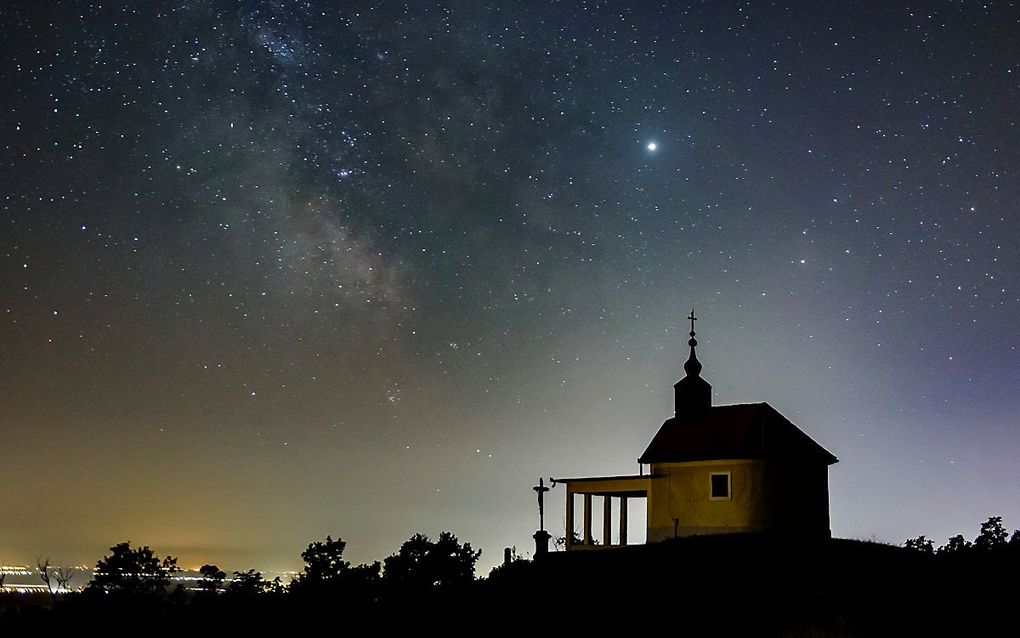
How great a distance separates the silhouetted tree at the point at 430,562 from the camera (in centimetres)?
4447

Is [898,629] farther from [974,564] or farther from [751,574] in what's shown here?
[974,564]

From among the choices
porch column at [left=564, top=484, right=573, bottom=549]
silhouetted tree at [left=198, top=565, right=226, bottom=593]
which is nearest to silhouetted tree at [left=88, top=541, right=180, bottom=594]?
silhouetted tree at [left=198, top=565, right=226, bottom=593]

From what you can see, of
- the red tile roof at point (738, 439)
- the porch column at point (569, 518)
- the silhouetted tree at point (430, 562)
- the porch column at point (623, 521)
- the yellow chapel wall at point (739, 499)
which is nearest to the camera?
the yellow chapel wall at point (739, 499)

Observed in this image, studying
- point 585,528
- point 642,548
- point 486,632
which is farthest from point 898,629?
point 585,528

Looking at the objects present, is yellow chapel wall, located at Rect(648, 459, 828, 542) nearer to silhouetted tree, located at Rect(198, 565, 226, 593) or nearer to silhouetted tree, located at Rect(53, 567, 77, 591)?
silhouetted tree, located at Rect(53, 567, 77, 591)

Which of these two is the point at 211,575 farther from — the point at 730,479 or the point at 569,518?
the point at 730,479

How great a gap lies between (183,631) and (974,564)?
64.9 ft

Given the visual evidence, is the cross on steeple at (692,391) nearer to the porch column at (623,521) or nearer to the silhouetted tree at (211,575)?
the porch column at (623,521)

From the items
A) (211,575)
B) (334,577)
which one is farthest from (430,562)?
(211,575)

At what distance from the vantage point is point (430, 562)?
45812 mm

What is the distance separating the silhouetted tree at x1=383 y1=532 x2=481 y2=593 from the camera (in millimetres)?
44469

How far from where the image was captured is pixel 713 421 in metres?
33.1

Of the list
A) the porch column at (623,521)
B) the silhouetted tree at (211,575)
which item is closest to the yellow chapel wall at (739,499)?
the porch column at (623,521)

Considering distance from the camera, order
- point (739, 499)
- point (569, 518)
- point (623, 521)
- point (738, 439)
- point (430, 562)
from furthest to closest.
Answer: point (430, 562) < point (623, 521) < point (569, 518) < point (738, 439) < point (739, 499)
